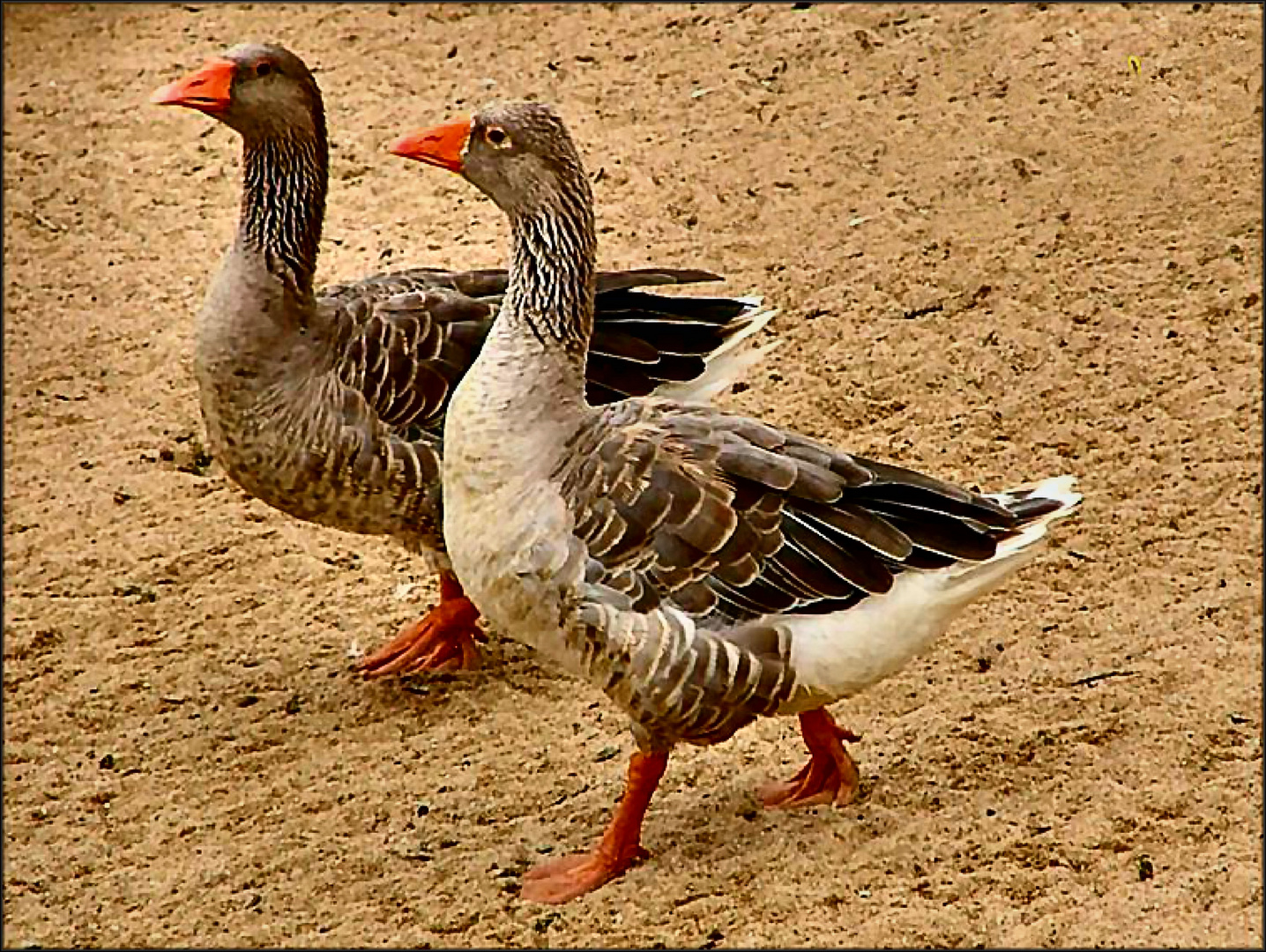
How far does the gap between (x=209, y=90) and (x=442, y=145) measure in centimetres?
100

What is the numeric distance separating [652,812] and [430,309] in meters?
1.60

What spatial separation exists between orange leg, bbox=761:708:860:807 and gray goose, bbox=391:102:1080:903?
1.7 inches

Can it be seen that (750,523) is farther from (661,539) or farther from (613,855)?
(613,855)

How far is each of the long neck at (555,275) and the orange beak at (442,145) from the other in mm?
225

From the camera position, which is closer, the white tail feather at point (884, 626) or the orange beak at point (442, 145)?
the white tail feather at point (884, 626)

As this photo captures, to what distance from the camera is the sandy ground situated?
4.57 metres

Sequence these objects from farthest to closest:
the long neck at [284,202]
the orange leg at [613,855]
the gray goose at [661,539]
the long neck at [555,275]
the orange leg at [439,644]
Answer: the orange leg at [439,644] → the long neck at [284,202] → the long neck at [555,275] → the orange leg at [613,855] → the gray goose at [661,539]

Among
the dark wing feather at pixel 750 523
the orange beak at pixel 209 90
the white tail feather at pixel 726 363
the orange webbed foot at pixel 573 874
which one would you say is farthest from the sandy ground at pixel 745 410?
the orange beak at pixel 209 90

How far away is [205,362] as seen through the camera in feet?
17.8

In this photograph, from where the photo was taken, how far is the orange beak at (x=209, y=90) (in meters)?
5.41

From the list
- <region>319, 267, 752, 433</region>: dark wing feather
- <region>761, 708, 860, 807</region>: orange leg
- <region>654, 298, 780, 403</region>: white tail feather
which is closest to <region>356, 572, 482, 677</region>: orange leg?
Answer: <region>319, 267, 752, 433</region>: dark wing feather

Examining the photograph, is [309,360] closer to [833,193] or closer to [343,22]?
[833,193]

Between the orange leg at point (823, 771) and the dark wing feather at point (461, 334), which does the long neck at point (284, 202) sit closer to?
the dark wing feather at point (461, 334)

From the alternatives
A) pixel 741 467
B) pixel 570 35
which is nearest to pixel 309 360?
pixel 741 467
